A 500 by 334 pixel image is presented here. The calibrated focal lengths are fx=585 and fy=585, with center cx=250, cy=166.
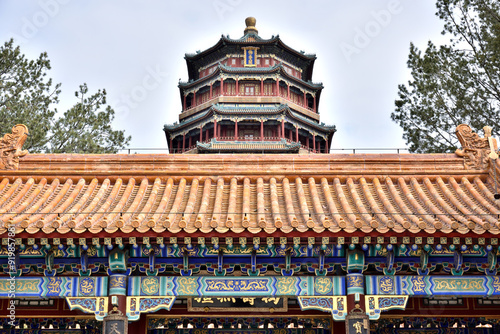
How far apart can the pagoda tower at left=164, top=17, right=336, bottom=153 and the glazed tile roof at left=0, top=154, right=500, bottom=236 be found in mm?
21383

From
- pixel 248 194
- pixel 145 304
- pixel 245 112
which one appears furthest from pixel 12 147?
pixel 245 112

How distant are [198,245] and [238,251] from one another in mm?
577

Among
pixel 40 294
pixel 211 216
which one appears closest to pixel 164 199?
pixel 211 216

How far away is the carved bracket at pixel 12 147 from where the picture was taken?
34.3 feet

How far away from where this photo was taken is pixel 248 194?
9.59 metres

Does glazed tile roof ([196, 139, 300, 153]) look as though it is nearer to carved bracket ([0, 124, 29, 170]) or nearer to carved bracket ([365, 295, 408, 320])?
carved bracket ([0, 124, 29, 170])

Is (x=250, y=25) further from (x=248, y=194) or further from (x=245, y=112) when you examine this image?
(x=248, y=194)

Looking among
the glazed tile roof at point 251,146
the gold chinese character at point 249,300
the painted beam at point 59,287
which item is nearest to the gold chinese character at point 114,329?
the painted beam at point 59,287

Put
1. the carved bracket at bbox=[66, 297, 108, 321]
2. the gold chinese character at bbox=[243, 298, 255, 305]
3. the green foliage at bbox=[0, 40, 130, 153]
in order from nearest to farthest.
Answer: the carved bracket at bbox=[66, 297, 108, 321], the gold chinese character at bbox=[243, 298, 255, 305], the green foliage at bbox=[0, 40, 130, 153]

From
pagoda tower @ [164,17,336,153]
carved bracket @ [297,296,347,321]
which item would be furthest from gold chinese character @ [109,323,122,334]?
pagoda tower @ [164,17,336,153]

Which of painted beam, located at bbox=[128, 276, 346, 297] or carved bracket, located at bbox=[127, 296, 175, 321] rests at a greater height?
painted beam, located at bbox=[128, 276, 346, 297]

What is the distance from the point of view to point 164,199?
941 cm

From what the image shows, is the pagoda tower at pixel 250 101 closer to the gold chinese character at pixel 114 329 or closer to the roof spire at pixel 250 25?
the roof spire at pixel 250 25

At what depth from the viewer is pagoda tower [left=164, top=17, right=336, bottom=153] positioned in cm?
3334
